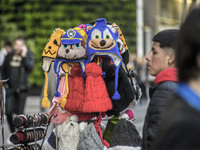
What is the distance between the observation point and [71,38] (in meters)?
4.75

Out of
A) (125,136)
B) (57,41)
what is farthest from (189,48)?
(57,41)

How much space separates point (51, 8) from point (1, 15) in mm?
2247

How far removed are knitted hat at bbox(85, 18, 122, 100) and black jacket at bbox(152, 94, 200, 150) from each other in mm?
2947

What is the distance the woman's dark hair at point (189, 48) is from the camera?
165 cm

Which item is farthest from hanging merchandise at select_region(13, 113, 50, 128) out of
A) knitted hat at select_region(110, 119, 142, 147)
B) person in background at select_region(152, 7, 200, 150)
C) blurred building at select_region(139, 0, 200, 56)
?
blurred building at select_region(139, 0, 200, 56)

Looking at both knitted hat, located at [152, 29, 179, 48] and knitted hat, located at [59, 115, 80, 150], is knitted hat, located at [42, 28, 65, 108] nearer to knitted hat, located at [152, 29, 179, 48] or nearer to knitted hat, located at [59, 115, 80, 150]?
knitted hat, located at [59, 115, 80, 150]

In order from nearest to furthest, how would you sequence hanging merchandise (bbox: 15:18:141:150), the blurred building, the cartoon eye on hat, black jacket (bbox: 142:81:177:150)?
black jacket (bbox: 142:81:177:150)
hanging merchandise (bbox: 15:18:141:150)
the cartoon eye on hat
the blurred building

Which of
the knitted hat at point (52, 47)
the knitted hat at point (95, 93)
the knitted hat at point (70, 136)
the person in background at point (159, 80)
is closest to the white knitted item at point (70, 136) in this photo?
the knitted hat at point (70, 136)

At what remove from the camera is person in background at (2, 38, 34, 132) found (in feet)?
29.7

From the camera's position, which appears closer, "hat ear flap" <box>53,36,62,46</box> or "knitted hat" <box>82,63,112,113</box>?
"knitted hat" <box>82,63,112,113</box>

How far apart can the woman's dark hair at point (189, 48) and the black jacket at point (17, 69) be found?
24.8 feet

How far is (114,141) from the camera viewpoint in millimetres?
4387

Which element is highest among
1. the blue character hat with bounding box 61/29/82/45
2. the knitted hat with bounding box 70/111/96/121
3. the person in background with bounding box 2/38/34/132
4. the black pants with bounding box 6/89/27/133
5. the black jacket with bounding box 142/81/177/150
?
the blue character hat with bounding box 61/29/82/45

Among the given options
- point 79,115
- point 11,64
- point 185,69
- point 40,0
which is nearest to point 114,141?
point 79,115
